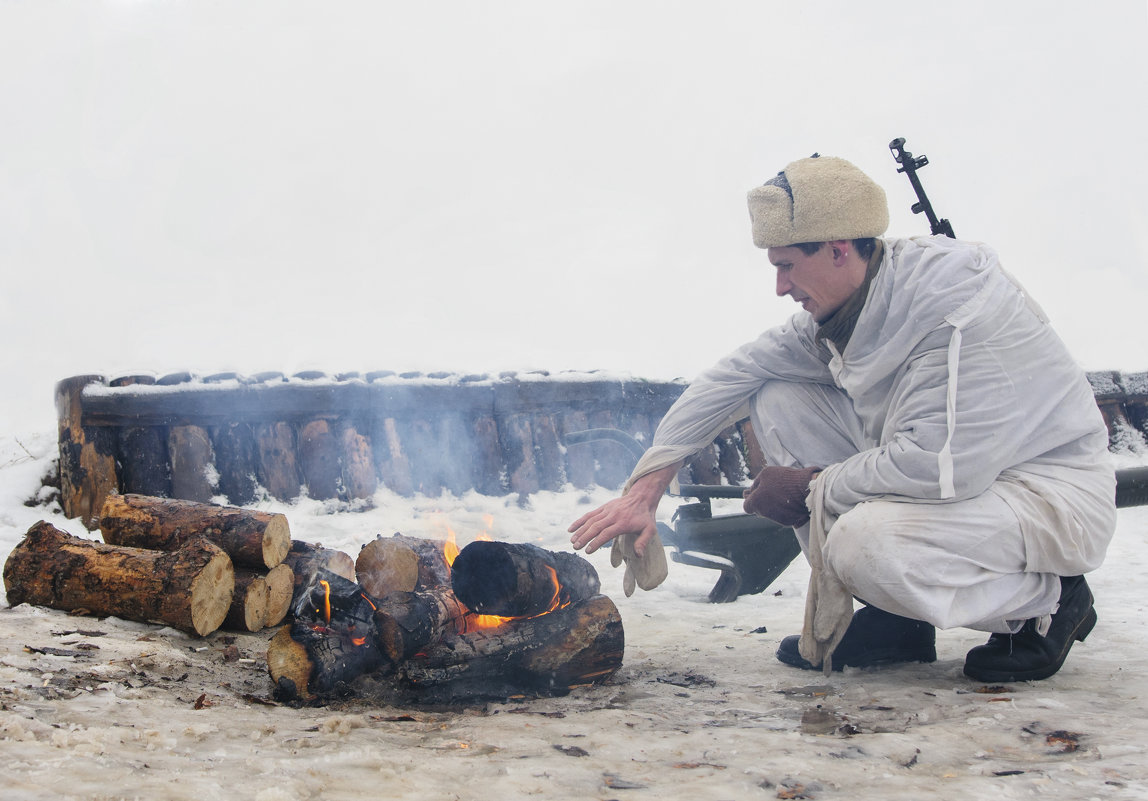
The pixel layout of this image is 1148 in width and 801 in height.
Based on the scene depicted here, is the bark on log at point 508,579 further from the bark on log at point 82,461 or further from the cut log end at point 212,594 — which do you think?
the bark on log at point 82,461

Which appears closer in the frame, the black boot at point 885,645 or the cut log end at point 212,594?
the black boot at point 885,645

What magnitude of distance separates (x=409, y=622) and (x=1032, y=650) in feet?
6.16

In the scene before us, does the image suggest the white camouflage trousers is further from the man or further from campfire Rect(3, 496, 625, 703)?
campfire Rect(3, 496, 625, 703)

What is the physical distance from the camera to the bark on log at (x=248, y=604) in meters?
3.19

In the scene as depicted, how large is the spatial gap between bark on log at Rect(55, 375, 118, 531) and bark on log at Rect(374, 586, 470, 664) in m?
3.27

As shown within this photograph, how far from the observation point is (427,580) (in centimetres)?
306

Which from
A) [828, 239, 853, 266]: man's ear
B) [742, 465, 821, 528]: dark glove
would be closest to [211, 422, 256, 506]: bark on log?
[742, 465, 821, 528]: dark glove

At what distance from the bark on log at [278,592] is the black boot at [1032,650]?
2.61m

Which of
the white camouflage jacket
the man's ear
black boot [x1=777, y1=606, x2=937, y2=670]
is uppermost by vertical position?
the man's ear

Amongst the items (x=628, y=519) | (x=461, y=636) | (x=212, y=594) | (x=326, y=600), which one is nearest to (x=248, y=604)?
(x=212, y=594)

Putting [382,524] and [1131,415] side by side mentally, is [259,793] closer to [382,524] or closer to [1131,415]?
[382,524]

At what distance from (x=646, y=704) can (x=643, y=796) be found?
874mm

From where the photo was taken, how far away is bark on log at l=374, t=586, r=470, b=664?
8.10 feet

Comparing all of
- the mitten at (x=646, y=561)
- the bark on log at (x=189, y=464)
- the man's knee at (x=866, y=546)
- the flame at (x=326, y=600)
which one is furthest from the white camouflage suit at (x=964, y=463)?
the bark on log at (x=189, y=464)
